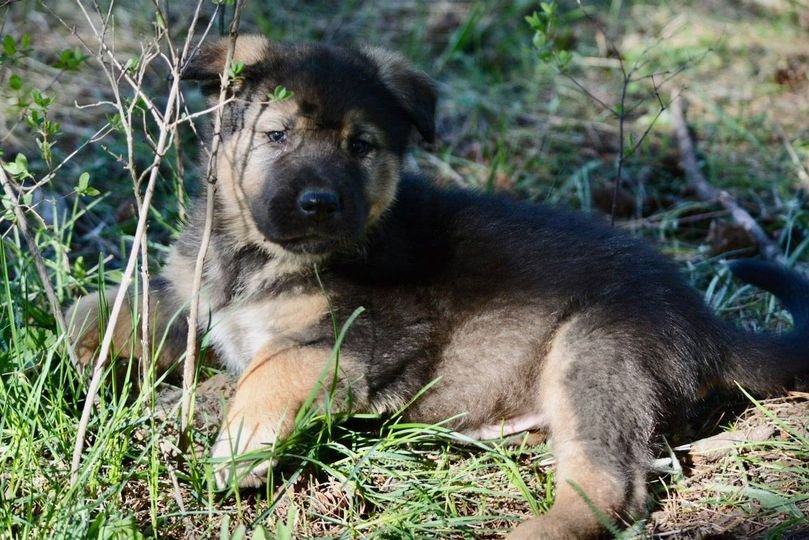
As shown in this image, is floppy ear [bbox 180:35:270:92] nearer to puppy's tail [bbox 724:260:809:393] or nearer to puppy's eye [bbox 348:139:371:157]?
puppy's eye [bbox 348:139:371:157]

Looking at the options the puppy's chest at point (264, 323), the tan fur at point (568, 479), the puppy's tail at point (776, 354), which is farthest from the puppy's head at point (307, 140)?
the puppy's tail at point (776, 354)

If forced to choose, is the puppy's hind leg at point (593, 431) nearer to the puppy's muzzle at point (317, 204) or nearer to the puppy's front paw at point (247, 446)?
the puppy's front paw at point (247, 446)

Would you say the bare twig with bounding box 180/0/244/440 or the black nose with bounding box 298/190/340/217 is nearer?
the bare twig with bounding box 180/0/244/440

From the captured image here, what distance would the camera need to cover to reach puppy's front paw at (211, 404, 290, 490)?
299cm

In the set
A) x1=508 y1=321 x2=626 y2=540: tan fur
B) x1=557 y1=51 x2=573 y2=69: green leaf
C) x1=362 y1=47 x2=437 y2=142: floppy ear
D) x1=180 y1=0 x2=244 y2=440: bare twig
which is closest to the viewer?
x1=508 y1=321 x2=626 y2=540: tan fur

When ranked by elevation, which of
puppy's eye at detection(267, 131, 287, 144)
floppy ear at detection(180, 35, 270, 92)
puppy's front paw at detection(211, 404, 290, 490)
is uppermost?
floppy ear at detection(180, 35, 270, 92)

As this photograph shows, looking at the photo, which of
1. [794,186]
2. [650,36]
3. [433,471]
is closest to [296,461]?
[433,471]

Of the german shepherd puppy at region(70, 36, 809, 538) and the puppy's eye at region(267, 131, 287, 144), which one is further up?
the puppy's eye at region(267, 131, 287, 144)

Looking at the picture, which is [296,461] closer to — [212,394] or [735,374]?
[212,394]

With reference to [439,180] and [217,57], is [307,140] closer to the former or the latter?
[217,57]

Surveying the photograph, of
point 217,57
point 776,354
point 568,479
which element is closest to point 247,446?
point 568,479

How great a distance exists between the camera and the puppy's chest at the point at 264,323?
11.4ft

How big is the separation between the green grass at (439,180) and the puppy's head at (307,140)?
513 millimetres

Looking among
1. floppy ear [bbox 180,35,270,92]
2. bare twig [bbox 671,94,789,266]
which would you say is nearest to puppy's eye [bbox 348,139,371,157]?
floppy ear [bbox 180,35,270,92]
